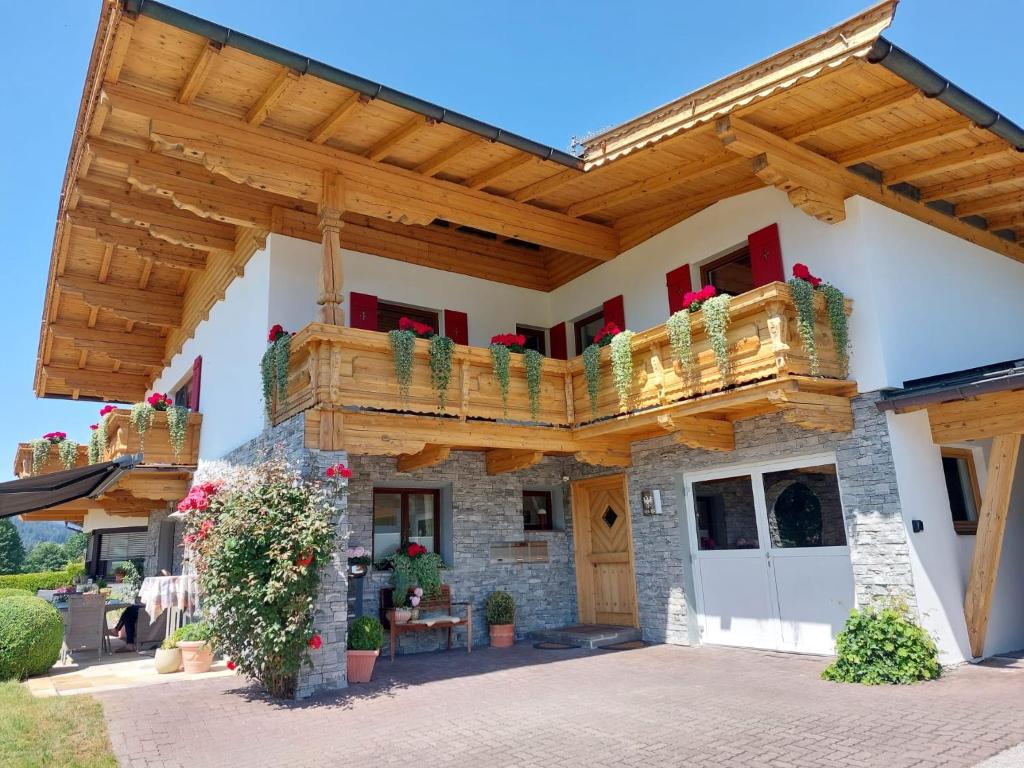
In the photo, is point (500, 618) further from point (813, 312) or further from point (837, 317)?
point (837, 317)

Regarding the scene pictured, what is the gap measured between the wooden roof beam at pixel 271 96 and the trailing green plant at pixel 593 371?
4966mm

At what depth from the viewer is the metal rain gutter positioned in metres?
6.77

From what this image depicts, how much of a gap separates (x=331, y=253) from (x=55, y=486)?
446 cm

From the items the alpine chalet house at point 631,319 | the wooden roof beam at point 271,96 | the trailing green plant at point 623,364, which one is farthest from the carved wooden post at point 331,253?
the trailing green plant at point 623,364

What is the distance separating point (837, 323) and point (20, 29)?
12225 millimetres

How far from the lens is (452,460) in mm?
11508

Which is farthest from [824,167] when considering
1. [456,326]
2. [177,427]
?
[177,427]

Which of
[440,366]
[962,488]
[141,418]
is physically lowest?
[962,488]

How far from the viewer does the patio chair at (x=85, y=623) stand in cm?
1070

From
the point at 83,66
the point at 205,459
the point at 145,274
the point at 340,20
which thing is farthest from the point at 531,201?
the point at 145,274

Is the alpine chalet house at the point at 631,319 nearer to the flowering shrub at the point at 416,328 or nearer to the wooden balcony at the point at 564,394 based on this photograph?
the wooden balcony at the point at 564,394

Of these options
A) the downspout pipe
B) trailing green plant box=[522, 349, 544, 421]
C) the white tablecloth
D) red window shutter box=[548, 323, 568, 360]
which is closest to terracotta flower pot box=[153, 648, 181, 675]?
the white tablecloth

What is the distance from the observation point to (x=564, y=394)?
35.0ft

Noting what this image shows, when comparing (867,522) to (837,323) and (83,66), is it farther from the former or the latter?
(83,66)
